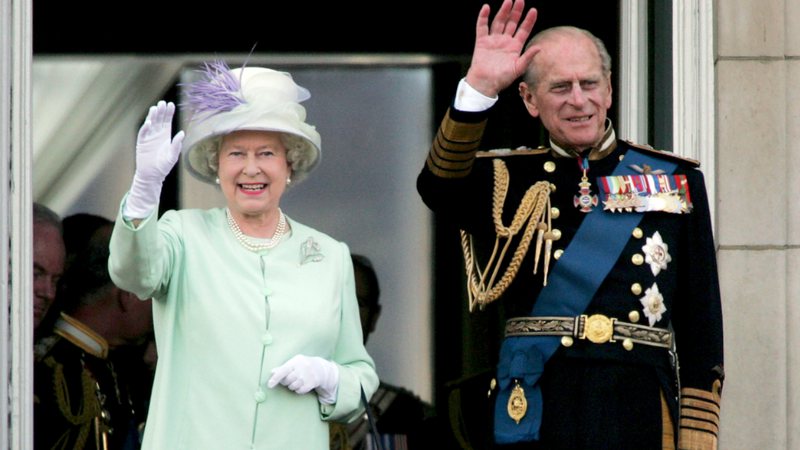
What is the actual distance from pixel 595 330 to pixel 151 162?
1.21 meters

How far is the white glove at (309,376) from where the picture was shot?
4.89m

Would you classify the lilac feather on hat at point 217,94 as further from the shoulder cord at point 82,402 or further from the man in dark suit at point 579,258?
the shoulder cord at point 82,402

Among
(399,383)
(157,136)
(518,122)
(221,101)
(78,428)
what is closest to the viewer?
(157,136)

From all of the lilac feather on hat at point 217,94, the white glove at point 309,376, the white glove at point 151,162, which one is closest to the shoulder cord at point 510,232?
the white glove at point 309,376

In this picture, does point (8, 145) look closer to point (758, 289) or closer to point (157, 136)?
point (157, 136)

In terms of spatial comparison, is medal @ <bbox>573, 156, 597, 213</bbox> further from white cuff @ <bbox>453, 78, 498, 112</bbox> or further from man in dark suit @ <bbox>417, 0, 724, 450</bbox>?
white cuff @ <bbox>453, 78, 498, 112</bbox>

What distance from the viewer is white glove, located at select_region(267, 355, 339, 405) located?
4891 millimetres

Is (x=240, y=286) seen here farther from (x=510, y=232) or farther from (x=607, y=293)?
(x=607, y=293)

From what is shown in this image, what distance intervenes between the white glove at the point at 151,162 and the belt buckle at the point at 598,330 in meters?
1.14

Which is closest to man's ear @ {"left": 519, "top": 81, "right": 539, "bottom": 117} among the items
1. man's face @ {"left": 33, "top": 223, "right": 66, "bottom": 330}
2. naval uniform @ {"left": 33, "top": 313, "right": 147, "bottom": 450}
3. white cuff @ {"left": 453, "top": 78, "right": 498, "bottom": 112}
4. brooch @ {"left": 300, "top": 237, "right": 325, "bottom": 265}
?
white cuff @ {"left": 453, "top": 78, "right": 498, "bottom": 112}

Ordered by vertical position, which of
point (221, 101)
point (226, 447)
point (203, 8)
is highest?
point (203, 8)

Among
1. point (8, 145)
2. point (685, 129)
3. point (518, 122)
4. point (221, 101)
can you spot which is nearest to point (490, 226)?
point (221, 101)

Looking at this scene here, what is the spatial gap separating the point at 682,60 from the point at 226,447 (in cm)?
219

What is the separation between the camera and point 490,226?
5.21 m
